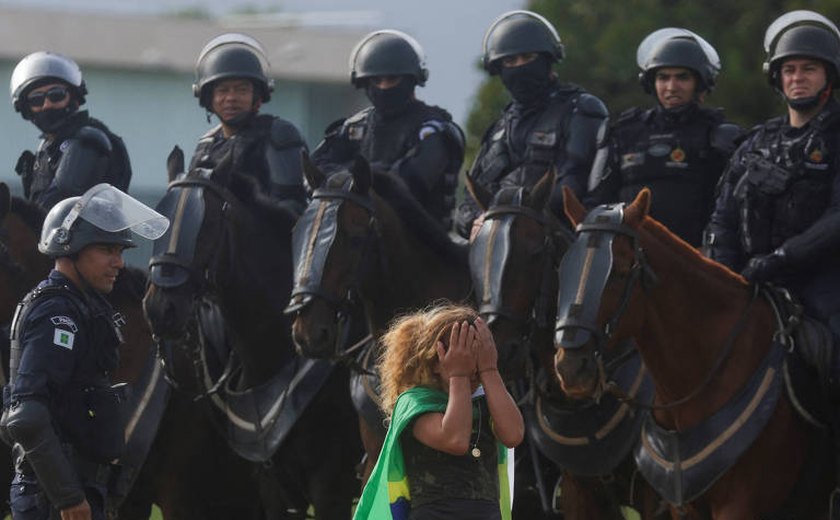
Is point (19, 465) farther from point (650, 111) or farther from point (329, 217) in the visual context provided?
point (650, 111)

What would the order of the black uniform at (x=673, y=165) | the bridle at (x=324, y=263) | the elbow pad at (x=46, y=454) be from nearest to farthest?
the elbow pad at (x=46, y=454)
the bridle at (x=324, y=263)
the black uniform at (x=673, y=165)

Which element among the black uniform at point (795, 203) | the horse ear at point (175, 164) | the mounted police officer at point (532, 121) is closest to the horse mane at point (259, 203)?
the horse ear at point (175, 164)

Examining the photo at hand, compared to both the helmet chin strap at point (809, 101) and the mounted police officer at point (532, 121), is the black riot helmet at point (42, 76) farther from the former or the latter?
the helmet chin strap at point (809, 101)

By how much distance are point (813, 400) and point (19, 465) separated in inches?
141

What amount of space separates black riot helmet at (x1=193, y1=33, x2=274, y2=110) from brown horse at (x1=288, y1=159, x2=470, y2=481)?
1.51 meters

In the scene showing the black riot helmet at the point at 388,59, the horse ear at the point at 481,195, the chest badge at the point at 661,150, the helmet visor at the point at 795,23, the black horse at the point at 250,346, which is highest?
the helmet visor at the point at 795,23

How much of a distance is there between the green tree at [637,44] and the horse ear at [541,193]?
601 inches

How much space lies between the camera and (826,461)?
8406 mm

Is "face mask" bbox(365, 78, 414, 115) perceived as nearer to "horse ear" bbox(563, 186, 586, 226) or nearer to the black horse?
the black horse

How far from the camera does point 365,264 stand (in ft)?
29.8

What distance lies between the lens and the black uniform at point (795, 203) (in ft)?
27.6

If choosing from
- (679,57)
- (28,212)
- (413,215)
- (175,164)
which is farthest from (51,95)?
(679,57)

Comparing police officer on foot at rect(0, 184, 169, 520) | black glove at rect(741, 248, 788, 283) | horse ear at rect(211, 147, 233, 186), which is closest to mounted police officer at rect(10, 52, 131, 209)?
horse ear at rect(211, 147, 233, 186)

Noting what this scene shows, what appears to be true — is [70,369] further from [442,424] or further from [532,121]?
[532,121]
